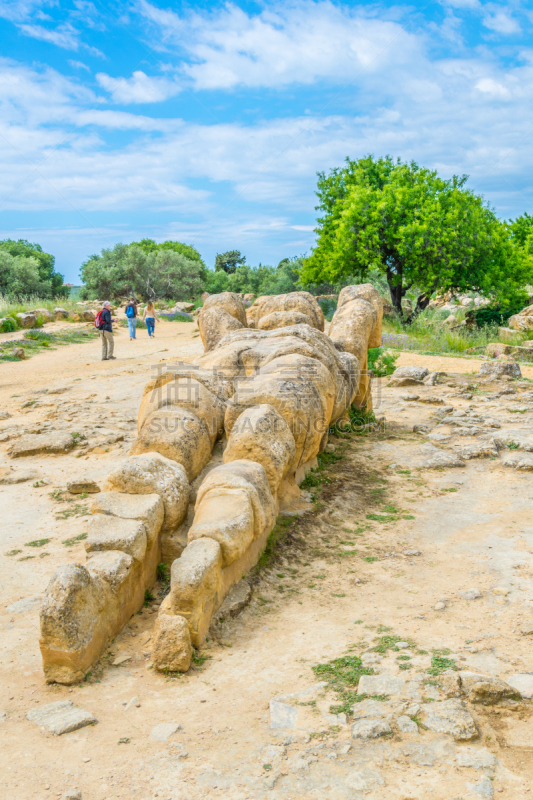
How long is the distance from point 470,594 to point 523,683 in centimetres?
107

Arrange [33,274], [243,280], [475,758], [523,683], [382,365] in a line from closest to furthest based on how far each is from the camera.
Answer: [475,758], [523,683], [382,365], [33,274], [243,280]

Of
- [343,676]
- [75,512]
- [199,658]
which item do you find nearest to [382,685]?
[343,676]

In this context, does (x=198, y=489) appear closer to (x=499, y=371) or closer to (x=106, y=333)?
(x=499, y=371)

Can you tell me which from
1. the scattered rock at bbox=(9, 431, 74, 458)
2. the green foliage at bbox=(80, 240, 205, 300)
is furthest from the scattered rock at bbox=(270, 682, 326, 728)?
the green foliage at bbox=(80, 240, 205, 300)

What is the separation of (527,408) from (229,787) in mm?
8532

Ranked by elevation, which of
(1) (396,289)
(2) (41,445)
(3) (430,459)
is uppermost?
(1) (396,289)

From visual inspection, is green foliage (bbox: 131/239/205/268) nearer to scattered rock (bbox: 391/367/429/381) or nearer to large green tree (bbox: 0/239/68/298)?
large green tree (bbox: 0/239/68/298)

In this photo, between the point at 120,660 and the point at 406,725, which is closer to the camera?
the point at 406,725

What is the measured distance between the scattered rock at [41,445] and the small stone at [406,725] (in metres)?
5.67

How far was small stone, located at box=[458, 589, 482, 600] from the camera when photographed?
3.95 meters

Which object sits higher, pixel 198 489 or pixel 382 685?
pixel 198 489

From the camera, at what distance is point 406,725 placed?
2.66 metres

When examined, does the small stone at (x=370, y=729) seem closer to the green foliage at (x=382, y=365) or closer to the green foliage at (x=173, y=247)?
the green foliage at (x=382, y=365)

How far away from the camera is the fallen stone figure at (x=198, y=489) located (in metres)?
3.23
